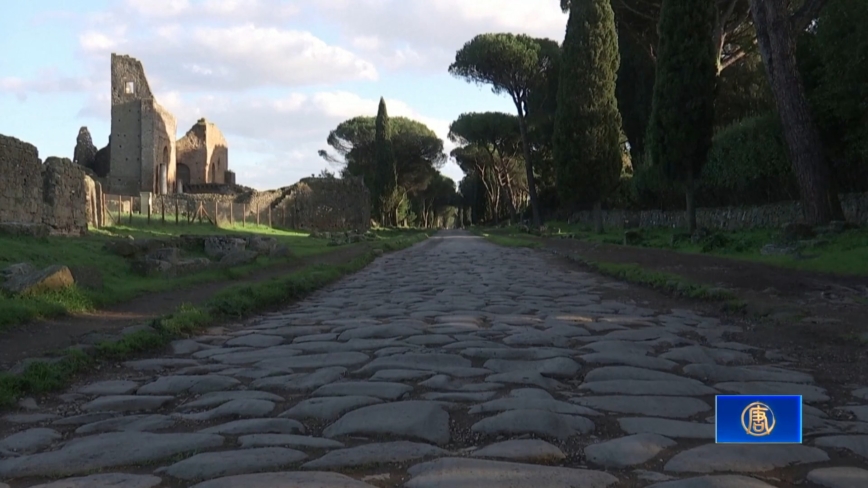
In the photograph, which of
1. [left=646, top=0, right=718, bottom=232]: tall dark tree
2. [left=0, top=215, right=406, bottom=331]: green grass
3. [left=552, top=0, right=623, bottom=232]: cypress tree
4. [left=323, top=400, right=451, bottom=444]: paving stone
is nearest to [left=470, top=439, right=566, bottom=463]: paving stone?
[left=323, top=400, right=451, bottom=444]: paving stone

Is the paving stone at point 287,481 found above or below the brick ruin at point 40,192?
below

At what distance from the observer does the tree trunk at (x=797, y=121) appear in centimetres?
1469

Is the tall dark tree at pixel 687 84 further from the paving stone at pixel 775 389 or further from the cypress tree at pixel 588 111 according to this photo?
the paving stone at pixel 775 389

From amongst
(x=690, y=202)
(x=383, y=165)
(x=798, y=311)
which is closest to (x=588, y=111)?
(x=690, y=202)

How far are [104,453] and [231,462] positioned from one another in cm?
67

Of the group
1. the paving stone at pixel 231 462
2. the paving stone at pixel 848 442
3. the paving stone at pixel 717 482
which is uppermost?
the paving stone at pixel 717 482

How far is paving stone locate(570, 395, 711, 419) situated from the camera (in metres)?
3.60

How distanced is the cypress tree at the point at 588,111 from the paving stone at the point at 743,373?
2404cm

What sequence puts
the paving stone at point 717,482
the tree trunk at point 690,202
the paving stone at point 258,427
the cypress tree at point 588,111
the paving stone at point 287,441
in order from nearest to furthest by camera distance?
1. the paving stone at point 717,482
2. the paving stone at point 287,441
3. the paving stone at point 258,427
4. the tree trunk at point 690,202
5. the cypress tree at point 588,111

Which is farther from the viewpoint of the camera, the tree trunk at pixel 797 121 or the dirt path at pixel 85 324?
the tree trunk at pixel 797 121

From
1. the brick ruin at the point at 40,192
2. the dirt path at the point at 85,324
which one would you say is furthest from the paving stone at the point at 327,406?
the brick ruin at the point at 40,192

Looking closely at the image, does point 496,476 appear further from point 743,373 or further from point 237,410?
point 743,373

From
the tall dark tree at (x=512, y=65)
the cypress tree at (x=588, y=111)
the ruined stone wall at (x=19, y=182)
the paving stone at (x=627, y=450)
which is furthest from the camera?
the tall dark tree at (x=512, y=65)

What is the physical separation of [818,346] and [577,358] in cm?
203
